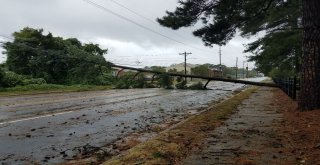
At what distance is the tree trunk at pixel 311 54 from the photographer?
12562mm

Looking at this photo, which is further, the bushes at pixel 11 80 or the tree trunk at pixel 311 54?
the bushes at pixel 11 80

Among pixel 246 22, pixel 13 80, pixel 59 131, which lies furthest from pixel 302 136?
pixel 13 80

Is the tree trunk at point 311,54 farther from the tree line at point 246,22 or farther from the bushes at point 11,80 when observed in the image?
the bushes at point 11,80

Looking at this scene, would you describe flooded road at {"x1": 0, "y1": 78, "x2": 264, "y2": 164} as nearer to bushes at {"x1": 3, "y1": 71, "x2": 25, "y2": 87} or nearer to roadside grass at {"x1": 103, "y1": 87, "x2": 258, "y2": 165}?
roadside grass at {"x1": 103, "y1": 87, "x2": 258, "y2": 165}

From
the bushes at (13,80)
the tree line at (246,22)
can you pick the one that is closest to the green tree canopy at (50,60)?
the bushes at (13,80)

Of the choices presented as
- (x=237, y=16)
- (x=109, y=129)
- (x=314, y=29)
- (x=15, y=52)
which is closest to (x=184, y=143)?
(x=109, y=129)

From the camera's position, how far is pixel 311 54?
1263cm

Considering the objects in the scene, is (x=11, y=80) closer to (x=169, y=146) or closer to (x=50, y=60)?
(x=50, y=60)

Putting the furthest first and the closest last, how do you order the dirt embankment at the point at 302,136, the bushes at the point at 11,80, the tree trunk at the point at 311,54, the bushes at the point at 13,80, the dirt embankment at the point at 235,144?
the bushes at the point at 11,80 < the bushes at the point at 13,80 < the tree trunk at the point at 311,54 < the dirt embankment at the point at 302,136 < the dirt embankment at the point at 235,144

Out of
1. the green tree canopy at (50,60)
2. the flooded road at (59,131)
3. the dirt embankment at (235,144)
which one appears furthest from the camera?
the green tree canopy at (50,60)

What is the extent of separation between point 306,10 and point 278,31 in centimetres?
1835

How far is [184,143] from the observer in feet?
27.2

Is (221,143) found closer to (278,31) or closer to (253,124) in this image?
(253,124)

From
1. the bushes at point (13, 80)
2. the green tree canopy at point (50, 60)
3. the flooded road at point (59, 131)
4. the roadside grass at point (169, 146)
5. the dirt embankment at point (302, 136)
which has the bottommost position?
the flooded road at point (59, 131)
